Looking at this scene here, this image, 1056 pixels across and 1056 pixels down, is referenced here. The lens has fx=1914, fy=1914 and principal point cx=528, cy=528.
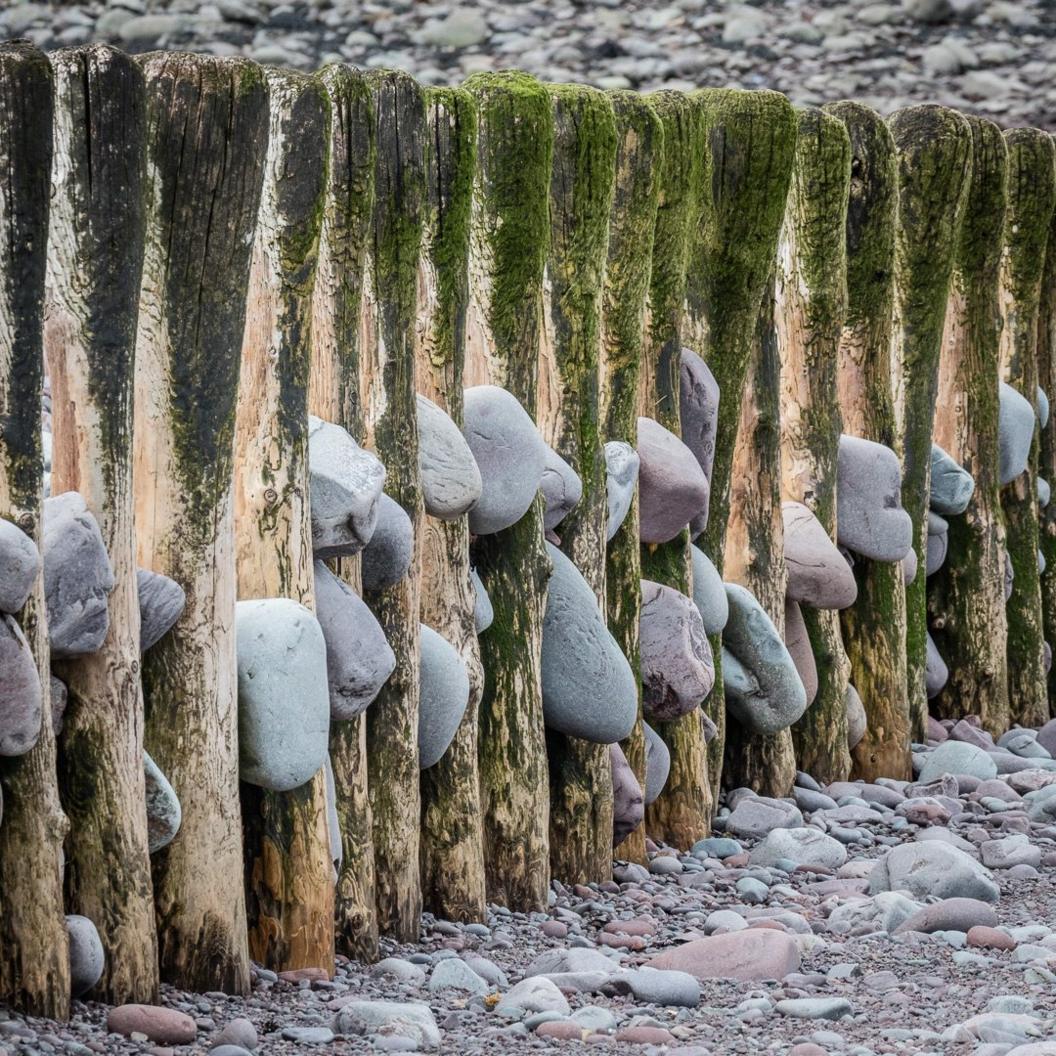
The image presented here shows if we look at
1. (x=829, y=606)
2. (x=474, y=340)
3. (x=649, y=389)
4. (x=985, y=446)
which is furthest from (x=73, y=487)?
(x=985, y=446)

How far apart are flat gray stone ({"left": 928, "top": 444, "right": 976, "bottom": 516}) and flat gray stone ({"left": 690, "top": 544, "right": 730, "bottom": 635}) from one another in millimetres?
1561

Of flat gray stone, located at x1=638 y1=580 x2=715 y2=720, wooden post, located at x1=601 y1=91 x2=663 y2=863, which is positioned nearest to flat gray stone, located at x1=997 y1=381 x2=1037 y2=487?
flat gray stone, located at x1=638 y1=580 x2=715 y2=720

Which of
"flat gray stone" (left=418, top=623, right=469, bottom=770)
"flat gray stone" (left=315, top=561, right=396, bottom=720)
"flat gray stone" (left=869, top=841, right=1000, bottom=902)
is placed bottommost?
"flat gray stone" (left=869, top=841, right=1000, bottom=902)

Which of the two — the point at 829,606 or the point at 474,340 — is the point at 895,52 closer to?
the point at 829,606

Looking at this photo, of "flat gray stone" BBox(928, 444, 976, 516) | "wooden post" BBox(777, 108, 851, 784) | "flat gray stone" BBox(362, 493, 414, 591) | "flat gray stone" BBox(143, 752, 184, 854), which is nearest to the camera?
"flat gray stone" BBox(143, 752, 184, 854)

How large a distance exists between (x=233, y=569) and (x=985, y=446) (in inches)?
153

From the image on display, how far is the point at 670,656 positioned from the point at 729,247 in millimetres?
1219

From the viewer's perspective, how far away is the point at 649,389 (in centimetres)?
521

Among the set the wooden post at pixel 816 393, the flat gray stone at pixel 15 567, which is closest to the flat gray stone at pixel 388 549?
the flat gray stone at pixel 15 567

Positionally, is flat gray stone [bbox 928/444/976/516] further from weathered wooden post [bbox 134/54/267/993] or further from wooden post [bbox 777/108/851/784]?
weathered wooden post [bbox 134/54/267/993]

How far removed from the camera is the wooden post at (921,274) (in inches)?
246

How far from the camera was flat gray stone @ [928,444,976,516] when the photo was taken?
263 inches

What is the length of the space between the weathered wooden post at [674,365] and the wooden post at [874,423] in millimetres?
928

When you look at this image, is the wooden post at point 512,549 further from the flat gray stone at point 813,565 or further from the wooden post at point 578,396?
the flat gray stone at point 813,565
